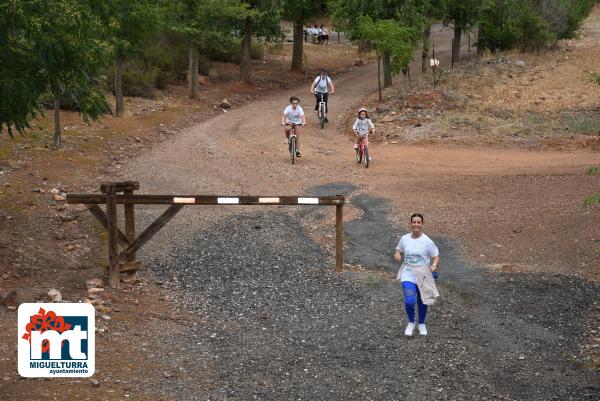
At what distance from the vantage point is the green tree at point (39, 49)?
1359 centimetres

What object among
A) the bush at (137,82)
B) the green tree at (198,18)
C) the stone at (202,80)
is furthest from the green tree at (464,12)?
the bush at (137,82)

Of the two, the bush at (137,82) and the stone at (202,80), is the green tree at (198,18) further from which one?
the stone at (202,80)

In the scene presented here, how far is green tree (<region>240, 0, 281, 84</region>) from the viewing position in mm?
38938

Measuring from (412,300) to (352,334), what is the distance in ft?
3.29

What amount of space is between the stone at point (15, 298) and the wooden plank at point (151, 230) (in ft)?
5.63

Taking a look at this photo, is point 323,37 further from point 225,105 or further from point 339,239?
point 339,239

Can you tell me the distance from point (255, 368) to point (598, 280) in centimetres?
680

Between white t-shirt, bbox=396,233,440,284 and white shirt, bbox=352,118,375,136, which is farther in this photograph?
white shirt, bbox=352,118,375,136

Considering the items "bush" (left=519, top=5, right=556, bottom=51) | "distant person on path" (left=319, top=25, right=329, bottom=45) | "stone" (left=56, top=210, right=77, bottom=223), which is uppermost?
"bush" (left=519, top=5, right=556, bottom=51)

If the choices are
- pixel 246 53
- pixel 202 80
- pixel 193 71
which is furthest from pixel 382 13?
pixel 202 80

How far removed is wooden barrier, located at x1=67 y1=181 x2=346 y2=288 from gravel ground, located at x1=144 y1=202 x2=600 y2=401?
0.82m

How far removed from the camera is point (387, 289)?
1425cm

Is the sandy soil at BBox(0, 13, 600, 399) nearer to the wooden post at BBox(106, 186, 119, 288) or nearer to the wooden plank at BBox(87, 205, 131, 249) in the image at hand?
the wooden post at BBox(106, 186, 119, 288)

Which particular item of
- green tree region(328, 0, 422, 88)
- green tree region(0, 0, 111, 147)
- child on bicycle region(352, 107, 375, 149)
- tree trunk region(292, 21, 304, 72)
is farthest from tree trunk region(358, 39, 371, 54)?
green tree region(0, 0, 111, 147)
